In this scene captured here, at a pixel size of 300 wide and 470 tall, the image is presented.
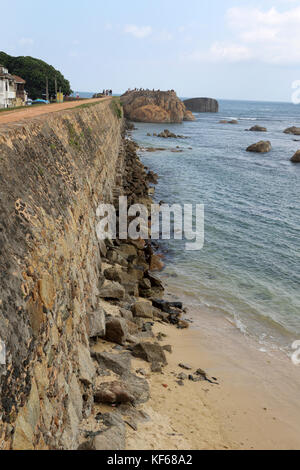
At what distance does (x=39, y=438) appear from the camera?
455 cm

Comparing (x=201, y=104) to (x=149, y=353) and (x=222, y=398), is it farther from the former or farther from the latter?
(x=222, y=398)

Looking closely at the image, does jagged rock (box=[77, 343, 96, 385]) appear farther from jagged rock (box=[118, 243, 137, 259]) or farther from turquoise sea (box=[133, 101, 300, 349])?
jagged rock (box=[118, 243, 137, 259])

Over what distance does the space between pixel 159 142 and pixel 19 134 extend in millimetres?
53906

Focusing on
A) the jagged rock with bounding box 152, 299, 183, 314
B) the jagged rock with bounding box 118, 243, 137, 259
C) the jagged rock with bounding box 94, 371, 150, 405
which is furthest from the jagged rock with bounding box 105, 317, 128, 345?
the jagged rock with bounding box 118, 243, 137, 259

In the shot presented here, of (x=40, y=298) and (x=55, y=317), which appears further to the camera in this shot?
(x=55, y=317)

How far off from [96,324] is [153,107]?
295ft

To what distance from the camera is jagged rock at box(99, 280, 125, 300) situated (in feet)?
36.9

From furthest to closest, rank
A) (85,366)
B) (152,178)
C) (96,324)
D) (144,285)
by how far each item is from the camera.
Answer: (152,178) → (144,285) → (96,324) → (85,366)

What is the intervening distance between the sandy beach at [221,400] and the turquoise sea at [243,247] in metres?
1.57

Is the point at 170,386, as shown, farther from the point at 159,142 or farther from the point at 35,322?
the point at 159,142

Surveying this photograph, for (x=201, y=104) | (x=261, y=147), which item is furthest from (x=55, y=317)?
(x=201, y=104)

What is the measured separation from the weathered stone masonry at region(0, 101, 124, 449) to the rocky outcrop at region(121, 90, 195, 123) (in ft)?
286

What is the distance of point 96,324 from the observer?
8.62 meters

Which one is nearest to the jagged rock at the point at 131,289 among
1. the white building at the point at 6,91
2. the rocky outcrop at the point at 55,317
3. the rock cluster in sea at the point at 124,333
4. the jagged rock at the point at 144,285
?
the rock cluster in sea at the point at 124,333
